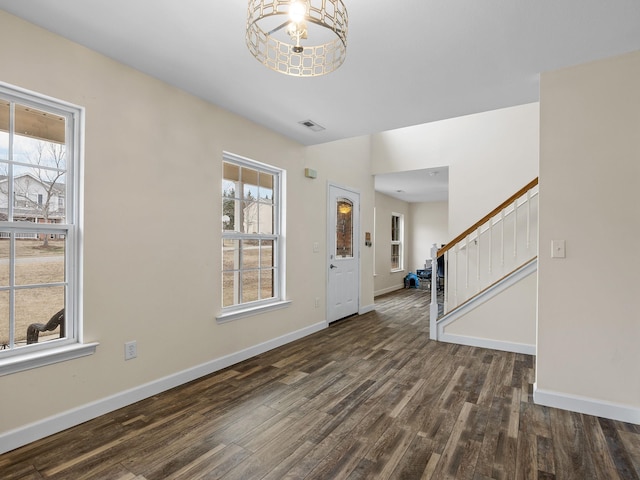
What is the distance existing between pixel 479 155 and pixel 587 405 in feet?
11.6

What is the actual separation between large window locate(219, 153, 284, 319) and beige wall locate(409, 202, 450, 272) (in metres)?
6.45

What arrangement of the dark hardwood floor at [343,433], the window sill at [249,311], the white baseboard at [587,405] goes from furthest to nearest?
1. the window sill at [249,311]
2. the white baseboard at [587,405]
3. the dark hardwood floor at [343,433]

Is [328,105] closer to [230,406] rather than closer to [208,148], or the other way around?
[208,148]

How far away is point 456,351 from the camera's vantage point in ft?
12.4

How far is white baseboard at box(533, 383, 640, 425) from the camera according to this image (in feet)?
7.48

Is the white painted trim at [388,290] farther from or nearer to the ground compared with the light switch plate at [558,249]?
nearer to the ground

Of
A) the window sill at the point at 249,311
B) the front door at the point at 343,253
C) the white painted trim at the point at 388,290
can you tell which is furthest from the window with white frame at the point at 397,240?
the window sill at the point at 249,311

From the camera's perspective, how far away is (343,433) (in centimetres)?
215

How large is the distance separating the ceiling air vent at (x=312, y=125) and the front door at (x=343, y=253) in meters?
1.24

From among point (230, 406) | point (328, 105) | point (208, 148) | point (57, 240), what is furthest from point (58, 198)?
point (328, 105)

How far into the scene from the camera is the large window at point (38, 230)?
204cm

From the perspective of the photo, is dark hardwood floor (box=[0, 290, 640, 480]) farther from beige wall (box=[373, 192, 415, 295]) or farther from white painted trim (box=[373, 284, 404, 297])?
beige wall (box=[373, 192, 415, 295])

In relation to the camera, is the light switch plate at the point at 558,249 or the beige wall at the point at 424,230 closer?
the light switch plate at the point at 558,249

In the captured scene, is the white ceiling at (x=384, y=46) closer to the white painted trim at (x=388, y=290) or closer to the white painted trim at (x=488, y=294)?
the white painted trim at (x=488, y=294)
